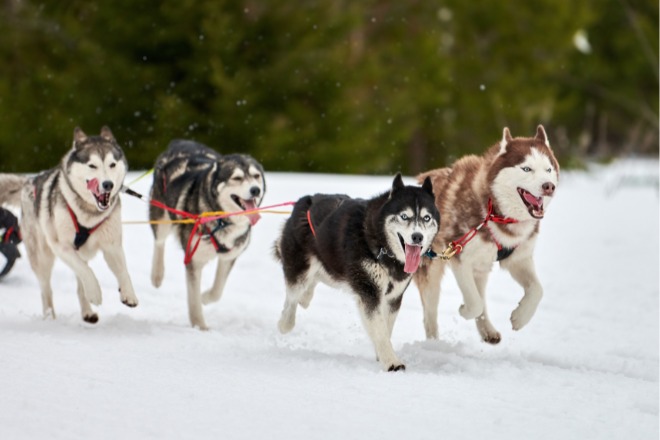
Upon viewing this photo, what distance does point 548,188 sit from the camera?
489 cm

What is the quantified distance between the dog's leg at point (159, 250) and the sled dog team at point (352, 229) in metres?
0.58

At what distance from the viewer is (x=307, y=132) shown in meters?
17.6

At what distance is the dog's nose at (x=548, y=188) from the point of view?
16.0ft

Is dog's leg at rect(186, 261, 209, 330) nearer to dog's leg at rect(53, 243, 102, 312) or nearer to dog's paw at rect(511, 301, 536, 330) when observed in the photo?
dog's leg at rect(53, 243, 102, 312)

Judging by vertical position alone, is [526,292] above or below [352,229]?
below

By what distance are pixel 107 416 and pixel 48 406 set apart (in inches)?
11.2

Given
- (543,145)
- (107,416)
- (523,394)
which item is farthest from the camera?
(543,145)

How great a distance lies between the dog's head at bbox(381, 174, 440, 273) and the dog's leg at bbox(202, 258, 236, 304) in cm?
214

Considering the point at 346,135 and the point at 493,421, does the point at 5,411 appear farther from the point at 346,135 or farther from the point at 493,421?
the point at 346,135

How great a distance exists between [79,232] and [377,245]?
6.64 ft

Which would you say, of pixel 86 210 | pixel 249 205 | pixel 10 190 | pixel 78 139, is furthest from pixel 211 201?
pixel 10 190

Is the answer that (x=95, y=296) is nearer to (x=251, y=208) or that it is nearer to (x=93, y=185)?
(x=93, y=185)

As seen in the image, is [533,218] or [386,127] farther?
[386,127]

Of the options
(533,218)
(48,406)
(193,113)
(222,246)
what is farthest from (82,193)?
(193,113)
